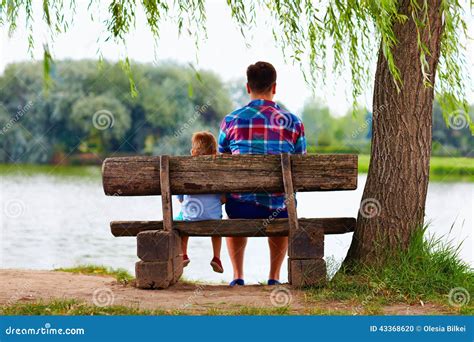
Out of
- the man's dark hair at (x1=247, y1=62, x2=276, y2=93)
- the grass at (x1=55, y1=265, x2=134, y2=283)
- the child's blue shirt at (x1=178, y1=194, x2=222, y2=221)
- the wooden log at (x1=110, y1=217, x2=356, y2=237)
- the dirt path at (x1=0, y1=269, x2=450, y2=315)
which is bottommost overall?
the grass at (x1=55, y1=265, x2=134, y2=283)

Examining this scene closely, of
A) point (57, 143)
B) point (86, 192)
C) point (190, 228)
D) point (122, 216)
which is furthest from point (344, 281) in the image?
point (57, 143)

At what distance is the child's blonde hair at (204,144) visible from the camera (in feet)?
24.2

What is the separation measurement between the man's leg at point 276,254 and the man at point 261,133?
0.01 metres

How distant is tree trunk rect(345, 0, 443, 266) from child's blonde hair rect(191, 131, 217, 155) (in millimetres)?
1618

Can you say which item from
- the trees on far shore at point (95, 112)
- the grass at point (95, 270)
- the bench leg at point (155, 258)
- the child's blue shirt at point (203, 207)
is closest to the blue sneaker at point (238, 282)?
the child's blue shirt at point (203, 207)

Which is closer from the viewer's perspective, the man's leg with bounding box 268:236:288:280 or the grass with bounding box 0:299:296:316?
the grass with bounding box 0:299:296:316

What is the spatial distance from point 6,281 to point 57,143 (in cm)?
1927

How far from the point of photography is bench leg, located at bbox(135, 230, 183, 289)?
6492 mm

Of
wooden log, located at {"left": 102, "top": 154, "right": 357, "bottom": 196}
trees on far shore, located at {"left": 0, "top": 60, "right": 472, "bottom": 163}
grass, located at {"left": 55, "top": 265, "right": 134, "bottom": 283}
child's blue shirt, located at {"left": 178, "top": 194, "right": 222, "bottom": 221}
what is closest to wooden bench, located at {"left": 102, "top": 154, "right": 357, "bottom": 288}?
wooden log, located at {"left": 102, "top": 154, "right": 357, "bottom": 196}

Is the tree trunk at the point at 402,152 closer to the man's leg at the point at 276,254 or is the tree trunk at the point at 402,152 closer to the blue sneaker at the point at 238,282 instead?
the man's leg at the point at 276,254

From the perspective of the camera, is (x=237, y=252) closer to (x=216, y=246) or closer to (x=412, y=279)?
(x=216, y=246)

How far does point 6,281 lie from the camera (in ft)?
24.7

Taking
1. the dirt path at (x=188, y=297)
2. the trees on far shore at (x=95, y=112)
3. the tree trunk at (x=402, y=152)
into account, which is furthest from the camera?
the trees on far shore at (x=95, y=112)

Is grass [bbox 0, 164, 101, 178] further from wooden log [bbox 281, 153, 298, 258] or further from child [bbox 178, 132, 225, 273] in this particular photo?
wooden log [bbox 281, 153, 298, 258]
